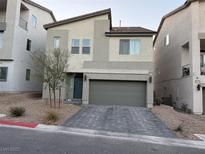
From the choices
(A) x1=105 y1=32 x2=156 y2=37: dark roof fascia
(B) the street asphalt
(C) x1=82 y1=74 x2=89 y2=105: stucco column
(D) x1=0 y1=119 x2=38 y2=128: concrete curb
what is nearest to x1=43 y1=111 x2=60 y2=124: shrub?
(D) x1=0 y1=119 x2=38 y2=128: concrete curb

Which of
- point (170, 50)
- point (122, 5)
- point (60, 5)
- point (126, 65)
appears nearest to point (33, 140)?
point (126, 65)

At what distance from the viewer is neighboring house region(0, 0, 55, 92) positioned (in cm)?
1652

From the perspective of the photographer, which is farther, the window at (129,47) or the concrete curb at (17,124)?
the window at (129,47)

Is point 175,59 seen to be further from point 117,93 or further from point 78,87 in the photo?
point 78,87

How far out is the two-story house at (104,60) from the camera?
15.2m

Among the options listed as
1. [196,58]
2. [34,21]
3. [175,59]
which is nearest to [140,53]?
[196,58]

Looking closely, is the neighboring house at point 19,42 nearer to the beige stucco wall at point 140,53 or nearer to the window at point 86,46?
the window at point 86,46

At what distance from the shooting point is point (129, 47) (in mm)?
15531

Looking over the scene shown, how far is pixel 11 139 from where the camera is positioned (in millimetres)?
6023

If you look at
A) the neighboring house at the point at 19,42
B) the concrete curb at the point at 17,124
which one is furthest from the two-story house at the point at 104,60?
the concrete curb at the point at 17,124

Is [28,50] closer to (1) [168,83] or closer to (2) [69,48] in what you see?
(2) [69,48]

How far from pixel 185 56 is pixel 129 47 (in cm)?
567

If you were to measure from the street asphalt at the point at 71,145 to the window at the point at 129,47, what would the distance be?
10063mm

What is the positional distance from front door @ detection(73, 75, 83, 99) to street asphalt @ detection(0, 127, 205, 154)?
9205 millimetres
